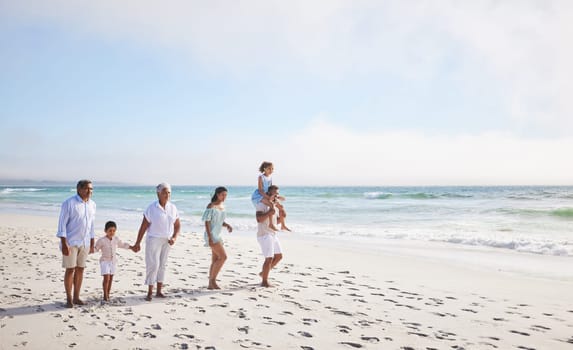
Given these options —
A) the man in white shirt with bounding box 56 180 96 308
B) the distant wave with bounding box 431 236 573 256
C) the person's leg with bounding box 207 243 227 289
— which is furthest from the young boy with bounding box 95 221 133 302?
the distant wave with bounding box 431 236 573 256

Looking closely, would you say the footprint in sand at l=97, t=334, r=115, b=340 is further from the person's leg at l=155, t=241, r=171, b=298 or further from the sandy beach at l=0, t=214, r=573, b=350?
the person's leg at l=155, t=241, r=171, b=298

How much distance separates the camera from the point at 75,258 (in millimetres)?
5168

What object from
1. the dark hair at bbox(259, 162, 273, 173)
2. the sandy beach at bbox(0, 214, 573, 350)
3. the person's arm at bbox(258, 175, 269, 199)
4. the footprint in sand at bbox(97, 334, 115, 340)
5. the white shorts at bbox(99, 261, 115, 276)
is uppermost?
the dark hair at bbox(259, 162, 273, 173)

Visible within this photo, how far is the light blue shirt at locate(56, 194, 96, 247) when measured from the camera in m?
5.01

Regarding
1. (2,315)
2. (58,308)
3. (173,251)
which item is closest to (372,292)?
(58,308)

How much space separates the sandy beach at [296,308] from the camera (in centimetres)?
439

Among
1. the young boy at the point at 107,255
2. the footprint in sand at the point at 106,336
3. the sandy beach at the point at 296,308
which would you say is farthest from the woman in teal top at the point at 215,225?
the footprint in sand at the point at 106,336

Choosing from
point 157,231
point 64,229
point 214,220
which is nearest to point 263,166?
A: point 214,220

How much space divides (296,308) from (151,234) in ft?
7.63

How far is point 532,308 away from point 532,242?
8.32 metres

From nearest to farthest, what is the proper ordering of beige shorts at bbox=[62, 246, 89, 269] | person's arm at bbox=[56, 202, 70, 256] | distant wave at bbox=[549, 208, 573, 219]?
1. person's arm at bbox=[56, 202, 70, 256]
2. beige shorts at bbox=[62, 246, 89, 269]
3. distant wave at bbox=[549, 208, 573, 219]

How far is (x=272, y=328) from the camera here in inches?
187

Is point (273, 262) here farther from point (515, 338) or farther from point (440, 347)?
point (515, 338)

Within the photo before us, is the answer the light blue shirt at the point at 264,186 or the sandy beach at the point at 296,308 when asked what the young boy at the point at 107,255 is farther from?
the light blue shirt at the point at 264,186
